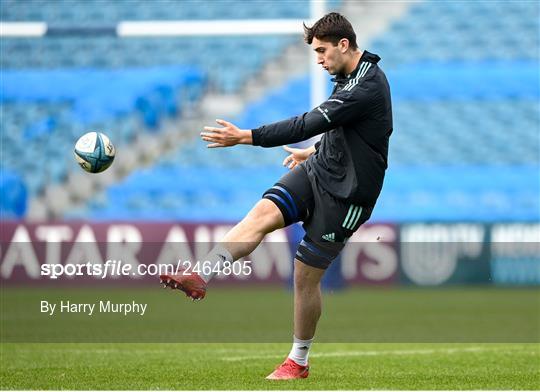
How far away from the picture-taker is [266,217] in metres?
5.09

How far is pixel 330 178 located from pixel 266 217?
39 centimetres

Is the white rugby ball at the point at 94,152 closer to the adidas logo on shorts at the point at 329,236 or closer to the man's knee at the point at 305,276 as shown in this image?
the man's knee at the point at 305,276

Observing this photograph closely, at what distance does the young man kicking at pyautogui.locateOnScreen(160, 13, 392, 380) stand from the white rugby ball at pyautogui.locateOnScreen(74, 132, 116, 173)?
4.96ft

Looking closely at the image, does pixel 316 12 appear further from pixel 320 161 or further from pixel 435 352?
pixel 320 161

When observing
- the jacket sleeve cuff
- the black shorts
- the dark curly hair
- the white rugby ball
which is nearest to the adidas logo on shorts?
the black shorts

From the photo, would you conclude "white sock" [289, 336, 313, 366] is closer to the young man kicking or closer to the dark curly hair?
the young man kicking

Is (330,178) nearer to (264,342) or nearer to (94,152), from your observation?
(94,152)

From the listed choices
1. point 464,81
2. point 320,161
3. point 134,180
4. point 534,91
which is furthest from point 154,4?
point 320,161

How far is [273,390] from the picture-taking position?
190 inches

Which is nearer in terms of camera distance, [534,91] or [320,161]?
[320,161]

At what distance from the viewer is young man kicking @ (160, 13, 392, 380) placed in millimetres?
5066

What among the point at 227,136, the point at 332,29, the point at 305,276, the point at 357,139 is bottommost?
the point at 305,276

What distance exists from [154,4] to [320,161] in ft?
43.3

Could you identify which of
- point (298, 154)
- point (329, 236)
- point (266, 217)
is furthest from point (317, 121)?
point (298, 154)
